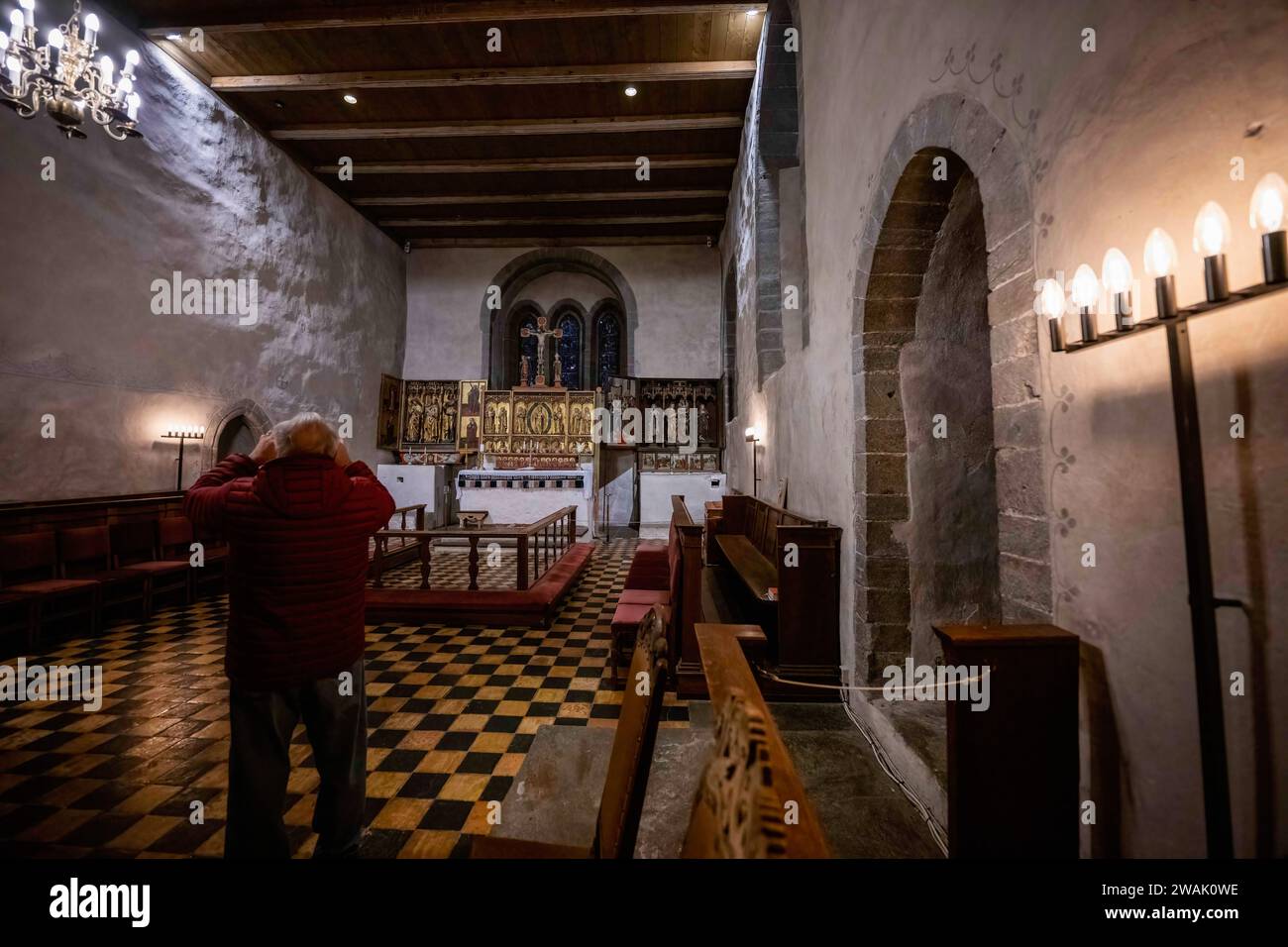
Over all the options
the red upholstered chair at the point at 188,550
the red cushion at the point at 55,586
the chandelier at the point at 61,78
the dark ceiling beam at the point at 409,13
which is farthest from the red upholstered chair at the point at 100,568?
the dark ceiling beam at the point at 409,13

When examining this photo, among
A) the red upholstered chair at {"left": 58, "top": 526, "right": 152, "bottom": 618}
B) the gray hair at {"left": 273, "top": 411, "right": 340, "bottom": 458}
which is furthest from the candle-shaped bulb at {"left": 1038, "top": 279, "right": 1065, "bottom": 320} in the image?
the red upholstered chair at {"left": 58, "top": 526, "right": 152, "bottom": 618}

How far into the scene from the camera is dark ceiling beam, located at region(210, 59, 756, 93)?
6.46m

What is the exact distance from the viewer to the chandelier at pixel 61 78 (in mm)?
3611

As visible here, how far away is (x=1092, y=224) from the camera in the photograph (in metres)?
1.37

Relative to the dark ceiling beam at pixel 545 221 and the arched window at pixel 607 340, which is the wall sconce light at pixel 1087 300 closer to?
the dark ceiling beam at pixel 545 221

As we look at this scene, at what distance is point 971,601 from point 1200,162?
226 cm

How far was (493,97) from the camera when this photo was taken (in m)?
7.23

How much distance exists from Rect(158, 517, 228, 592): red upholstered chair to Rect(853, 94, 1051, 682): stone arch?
6111mm

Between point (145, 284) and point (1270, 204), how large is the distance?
815 cm

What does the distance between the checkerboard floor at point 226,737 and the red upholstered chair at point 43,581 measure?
32cm

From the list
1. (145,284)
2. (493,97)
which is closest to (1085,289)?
(145,284)
